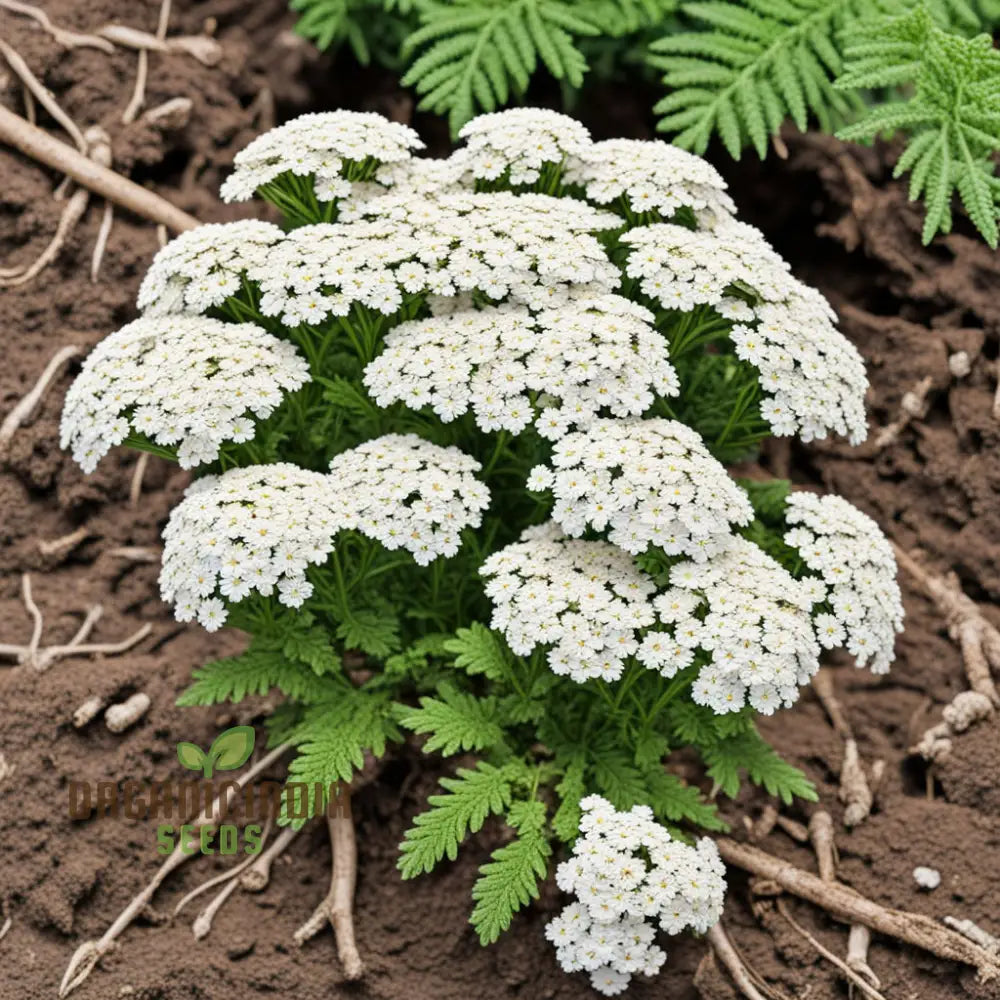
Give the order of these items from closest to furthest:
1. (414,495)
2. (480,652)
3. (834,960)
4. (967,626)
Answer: (414,495) < (480,652) < (834,960) < (967,626)

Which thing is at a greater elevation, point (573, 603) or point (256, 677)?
point (573, 603)

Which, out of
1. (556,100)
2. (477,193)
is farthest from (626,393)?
(556,100)

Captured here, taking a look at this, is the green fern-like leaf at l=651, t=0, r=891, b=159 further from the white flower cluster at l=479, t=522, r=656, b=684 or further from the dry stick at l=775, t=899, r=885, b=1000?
the dry stick at l=775, t=899, r=885, b=1000

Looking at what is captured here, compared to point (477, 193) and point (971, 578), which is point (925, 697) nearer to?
point (971, 578)

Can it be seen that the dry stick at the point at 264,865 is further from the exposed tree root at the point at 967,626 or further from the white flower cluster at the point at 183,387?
the exposed tree root at the point at 967,626

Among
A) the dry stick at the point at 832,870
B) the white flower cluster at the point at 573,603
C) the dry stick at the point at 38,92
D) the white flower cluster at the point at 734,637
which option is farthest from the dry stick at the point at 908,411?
the dry stick at the point at 38,92

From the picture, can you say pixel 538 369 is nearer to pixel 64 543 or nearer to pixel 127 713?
pixel 127 713

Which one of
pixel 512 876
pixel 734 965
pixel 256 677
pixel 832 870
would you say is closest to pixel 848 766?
pixel 832 870
